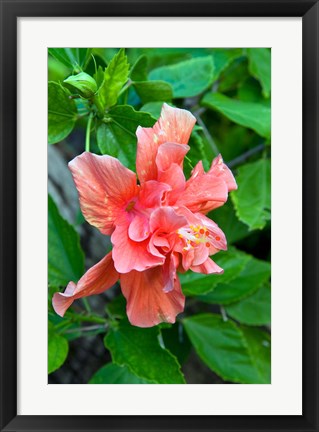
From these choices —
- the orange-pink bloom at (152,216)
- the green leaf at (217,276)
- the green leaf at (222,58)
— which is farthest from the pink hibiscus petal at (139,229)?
the green leaf at (222,58)

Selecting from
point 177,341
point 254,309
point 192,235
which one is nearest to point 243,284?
point 254,309

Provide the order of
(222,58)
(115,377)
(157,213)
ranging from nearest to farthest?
(157,213) → (115,377) → (222,58)

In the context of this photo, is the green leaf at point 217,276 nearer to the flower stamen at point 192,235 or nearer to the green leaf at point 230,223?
the green leaf at point 230,223

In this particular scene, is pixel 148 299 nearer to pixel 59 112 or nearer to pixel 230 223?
pixel 59 112

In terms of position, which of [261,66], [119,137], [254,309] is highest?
[261,66]

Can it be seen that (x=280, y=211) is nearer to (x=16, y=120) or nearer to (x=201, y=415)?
(x=201, y=415)

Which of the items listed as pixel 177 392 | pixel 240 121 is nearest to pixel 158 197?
pixel 177 392
